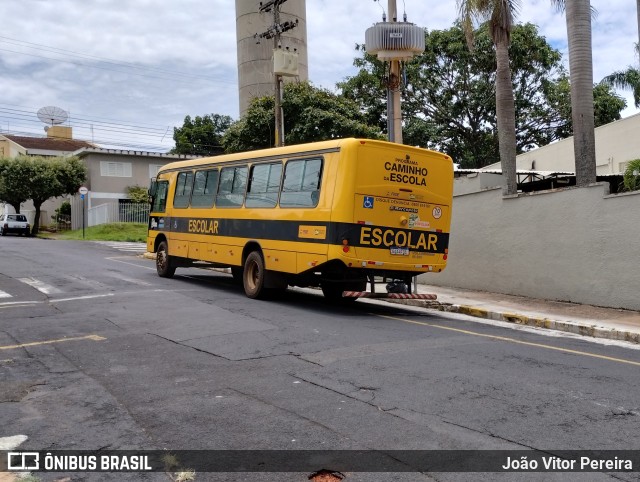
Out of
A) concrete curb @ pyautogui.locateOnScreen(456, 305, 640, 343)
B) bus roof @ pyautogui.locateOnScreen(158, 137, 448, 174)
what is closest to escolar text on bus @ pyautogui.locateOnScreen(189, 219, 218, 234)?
bus roof @ pyautogui.locateOnScreen(158, 137, 448, 174)

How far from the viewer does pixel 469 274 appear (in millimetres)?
16188

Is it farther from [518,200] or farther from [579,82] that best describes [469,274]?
[579,82]

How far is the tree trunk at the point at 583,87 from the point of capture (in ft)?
44.6

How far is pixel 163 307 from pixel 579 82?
1003 centimetres

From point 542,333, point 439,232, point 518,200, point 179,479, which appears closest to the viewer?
point 179,479

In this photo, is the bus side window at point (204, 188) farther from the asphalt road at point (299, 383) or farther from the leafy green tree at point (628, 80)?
the leafy green tree at point (628, 80)

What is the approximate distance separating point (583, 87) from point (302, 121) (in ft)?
47.2

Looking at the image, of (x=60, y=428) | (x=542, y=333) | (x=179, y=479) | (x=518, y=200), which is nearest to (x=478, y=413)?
(x=179, y=479)

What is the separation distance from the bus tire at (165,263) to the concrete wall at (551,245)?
7470 millimetres

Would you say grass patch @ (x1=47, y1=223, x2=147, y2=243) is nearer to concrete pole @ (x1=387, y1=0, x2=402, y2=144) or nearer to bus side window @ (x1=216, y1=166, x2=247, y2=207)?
bus side window @ (x1=216, y1=166, x2=247, y2=207)

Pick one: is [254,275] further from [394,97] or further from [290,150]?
[394,97]

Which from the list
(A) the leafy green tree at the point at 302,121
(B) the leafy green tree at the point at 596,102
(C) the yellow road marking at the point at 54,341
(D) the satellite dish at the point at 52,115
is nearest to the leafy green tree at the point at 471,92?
(B) the leafy green tree at the point at 596,102

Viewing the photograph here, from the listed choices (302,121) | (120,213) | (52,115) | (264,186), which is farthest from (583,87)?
(52,115)

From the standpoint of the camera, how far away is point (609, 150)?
24922 mm
